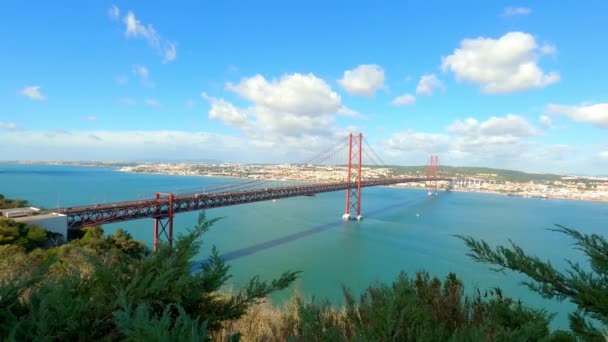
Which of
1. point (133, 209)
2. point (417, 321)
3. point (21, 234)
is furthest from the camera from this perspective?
point (133, 209)

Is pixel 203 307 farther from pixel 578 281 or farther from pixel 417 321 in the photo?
pixel 578 281

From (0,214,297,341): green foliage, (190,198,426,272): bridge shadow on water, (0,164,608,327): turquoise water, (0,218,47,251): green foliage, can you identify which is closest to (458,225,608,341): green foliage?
(0,214,297,341): green foliage

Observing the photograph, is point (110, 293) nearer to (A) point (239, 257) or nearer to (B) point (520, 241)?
(A) point (239, 257)

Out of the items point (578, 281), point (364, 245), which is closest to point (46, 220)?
point (578, 281)

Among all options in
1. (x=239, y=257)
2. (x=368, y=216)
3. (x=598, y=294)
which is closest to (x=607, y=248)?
(x=598, y=294)

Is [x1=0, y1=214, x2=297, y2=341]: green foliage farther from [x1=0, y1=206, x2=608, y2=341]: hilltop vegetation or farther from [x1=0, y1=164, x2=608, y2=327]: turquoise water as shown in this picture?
[x1=0, y1=164, x2=608, y2=327]: turquoise water
